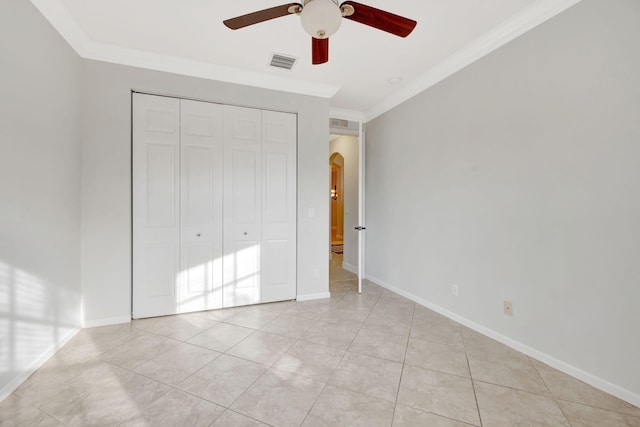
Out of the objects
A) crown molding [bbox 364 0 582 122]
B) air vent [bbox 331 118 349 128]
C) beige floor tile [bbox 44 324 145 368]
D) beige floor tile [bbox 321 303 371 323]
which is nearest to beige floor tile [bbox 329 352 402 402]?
beige floor tile [bbox 321 303 371 323]

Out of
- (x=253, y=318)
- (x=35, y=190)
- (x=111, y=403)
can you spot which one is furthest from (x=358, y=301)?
(x=35, y=190)

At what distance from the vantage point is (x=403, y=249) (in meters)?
3.83

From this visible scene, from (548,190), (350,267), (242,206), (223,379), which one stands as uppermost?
(548,190)

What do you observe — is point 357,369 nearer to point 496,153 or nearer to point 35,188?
point 496,153

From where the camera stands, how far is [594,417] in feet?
5.28

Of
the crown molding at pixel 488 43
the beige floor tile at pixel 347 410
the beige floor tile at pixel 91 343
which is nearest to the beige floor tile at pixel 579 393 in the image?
the beige floor tile at pixel 347 410

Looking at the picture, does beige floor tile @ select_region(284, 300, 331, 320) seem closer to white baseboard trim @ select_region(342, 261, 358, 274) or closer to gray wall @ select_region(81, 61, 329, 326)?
white baseboard trim @ select_region(342, 261, 358, 274)

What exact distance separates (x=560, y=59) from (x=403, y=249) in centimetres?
247

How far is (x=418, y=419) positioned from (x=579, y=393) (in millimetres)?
1147

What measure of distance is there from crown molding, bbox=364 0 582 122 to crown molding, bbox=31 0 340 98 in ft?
3.22

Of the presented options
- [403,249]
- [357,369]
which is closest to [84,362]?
[357,369]

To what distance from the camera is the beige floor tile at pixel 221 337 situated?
2.46 m

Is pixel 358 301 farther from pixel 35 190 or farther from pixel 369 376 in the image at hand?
pixel 35 190

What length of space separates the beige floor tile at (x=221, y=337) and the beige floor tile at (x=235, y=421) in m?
0.80
